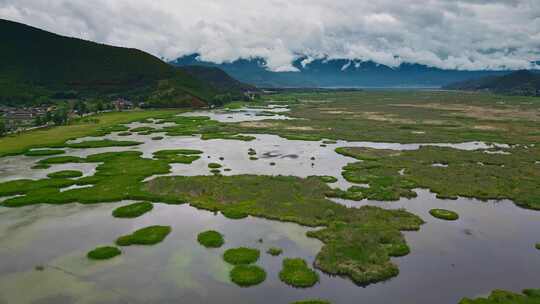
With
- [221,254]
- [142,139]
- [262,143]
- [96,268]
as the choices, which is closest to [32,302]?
[96,268]

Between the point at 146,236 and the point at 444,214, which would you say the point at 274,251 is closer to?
the point at 146,236

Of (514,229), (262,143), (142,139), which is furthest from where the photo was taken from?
(142,139)

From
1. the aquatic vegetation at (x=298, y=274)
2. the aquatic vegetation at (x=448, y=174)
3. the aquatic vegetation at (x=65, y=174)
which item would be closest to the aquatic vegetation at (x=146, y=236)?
the aquatic vegetation at (x=298, y=274)

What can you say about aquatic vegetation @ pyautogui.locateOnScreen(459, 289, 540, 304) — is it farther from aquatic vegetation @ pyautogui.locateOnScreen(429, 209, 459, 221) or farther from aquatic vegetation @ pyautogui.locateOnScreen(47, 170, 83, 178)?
aquatic vegetation @ pyautogui.locateOnScreen(47, 170, 83, 178)

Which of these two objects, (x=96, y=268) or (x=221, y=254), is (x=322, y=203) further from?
(x=96, y=268)

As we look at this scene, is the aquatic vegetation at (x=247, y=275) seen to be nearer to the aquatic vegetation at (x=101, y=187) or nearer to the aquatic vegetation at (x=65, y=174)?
the aquatic vegetation at (x=101, y=187)

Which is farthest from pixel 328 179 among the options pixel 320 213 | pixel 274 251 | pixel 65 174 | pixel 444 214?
pixel 65 174

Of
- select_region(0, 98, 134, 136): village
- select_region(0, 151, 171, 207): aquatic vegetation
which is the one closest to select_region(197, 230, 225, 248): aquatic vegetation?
select_region(0, 151, 171, 207): aquatic vegetation
